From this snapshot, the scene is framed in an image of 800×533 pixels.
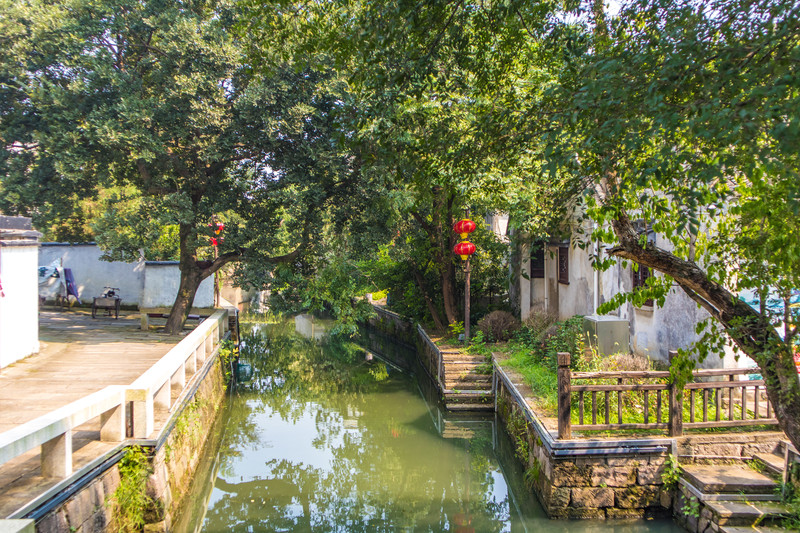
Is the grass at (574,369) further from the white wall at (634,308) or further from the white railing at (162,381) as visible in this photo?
the white railing at (162,381)

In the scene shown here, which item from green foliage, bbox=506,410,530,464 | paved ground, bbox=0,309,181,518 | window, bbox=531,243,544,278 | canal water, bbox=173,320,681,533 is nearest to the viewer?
paved ground, bbox=0,309,181,518

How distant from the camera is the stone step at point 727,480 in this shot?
6.19 m

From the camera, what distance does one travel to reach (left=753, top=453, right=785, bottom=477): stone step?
21.3 ft

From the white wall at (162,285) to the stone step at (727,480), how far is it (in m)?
16.7

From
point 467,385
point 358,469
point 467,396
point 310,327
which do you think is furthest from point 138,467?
point 310,327

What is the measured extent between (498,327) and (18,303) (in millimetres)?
10171

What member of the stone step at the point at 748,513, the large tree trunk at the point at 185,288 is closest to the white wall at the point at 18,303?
the large tree trunk at the point at 185,288

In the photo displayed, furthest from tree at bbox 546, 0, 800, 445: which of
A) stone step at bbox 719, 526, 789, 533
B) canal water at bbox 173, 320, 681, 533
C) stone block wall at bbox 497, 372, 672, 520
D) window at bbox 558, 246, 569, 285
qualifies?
window at bbox 558, 246, 569, 285

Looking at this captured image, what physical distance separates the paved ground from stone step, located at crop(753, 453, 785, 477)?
23.3ft

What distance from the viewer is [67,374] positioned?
31.2 feet

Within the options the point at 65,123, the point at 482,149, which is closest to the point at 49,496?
the point at 482,149

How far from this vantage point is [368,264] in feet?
66.5

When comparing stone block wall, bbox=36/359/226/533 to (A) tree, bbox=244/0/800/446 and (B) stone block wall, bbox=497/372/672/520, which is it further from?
(B) stone block wall, bbox=497/372/672/520

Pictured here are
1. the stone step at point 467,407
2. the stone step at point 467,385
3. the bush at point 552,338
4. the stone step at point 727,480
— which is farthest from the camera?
the stone step at point 467,385
